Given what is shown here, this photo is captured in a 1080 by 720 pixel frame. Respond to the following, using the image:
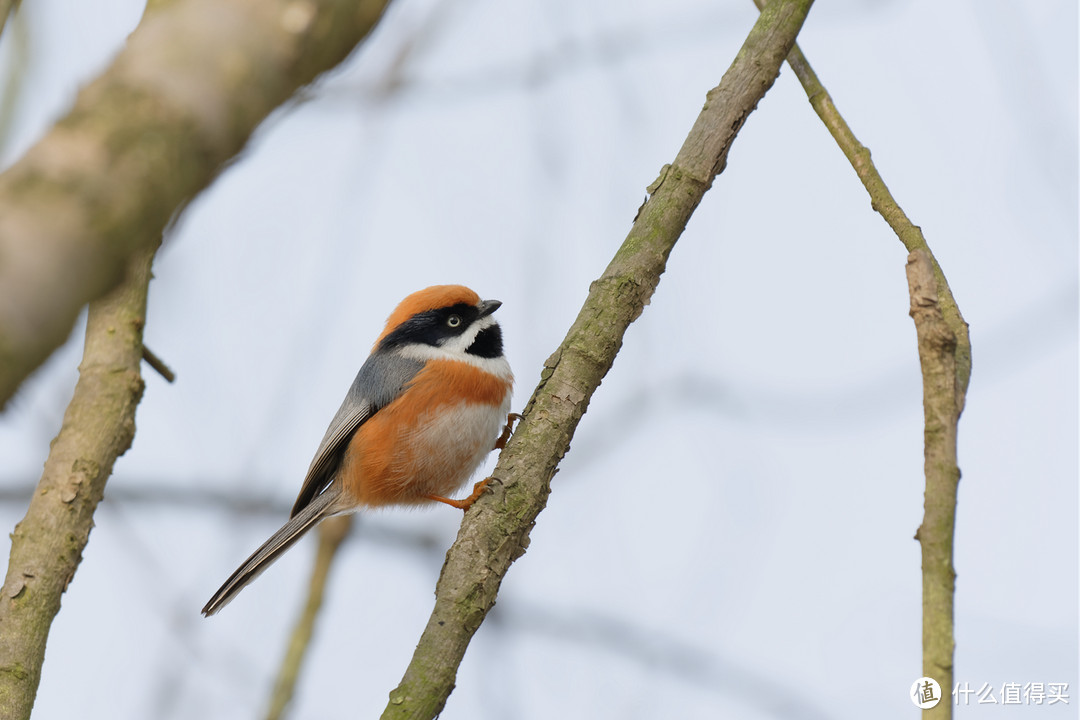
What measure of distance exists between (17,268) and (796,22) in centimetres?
317

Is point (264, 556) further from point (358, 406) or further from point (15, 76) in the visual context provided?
point (15, 76)

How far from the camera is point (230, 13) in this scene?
158 centimetres

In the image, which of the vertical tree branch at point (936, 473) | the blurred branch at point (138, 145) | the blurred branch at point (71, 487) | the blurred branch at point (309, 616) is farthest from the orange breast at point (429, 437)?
the blurred branch at point (138, 145)

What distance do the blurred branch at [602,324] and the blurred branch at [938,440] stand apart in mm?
977

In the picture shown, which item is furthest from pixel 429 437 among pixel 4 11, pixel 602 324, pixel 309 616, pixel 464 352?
pixel 4 11

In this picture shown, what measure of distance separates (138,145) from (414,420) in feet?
15.4

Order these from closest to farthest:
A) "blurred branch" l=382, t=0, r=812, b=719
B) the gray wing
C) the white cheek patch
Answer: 1. "blurred branch" l=382, t=0, r=812, b=719
2. the white cheek patch
3. the gray wing

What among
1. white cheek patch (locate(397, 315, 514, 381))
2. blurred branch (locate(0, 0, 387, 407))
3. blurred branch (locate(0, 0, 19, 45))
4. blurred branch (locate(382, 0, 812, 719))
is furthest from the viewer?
white cheek patch (locate(397, 315, 514, 381))

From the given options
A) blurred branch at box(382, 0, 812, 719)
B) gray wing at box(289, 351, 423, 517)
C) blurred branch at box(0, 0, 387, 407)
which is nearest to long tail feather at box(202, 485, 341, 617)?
gray wing at box(289, 351, 423, 517)

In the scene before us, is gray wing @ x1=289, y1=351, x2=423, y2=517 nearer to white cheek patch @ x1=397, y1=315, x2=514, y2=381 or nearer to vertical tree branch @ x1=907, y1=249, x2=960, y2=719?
white cheek patch @ x1=397, y1=315, x2=514, y2=381

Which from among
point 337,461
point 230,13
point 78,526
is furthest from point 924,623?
point 337,461

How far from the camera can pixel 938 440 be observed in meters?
2.70

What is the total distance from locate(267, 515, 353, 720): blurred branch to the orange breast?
0.57m

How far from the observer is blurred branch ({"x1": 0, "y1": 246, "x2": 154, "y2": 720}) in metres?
3.93
